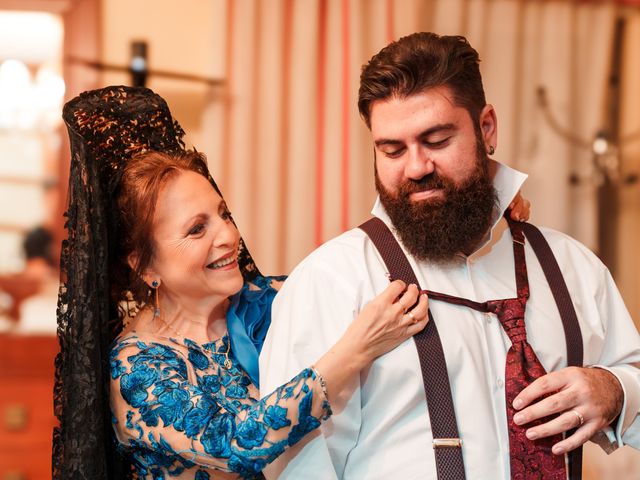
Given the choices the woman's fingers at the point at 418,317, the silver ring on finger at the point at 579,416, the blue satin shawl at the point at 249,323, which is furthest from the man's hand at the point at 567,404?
the blue satin shawl at the point at 249,323

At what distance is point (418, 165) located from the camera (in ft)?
6.06

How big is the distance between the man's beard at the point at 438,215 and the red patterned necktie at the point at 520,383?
111 millimetres

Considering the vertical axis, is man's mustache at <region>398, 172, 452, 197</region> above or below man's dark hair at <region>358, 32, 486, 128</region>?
below

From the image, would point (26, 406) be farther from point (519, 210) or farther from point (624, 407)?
point (624, 407)

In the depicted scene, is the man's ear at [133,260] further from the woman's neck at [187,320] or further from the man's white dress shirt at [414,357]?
the man's white dress shirt at [414,357]

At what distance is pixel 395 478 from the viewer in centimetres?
175

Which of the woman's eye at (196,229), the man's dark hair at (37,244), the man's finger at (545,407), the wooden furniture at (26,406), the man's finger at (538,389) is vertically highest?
the woman's eye at (196,229)

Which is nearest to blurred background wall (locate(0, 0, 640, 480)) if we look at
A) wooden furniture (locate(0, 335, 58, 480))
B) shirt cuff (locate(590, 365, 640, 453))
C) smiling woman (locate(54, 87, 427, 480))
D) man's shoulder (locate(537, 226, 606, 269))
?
wooden furniture (locate(0, 335, 58, 480))

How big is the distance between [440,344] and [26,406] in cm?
265

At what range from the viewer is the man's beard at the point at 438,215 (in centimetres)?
187

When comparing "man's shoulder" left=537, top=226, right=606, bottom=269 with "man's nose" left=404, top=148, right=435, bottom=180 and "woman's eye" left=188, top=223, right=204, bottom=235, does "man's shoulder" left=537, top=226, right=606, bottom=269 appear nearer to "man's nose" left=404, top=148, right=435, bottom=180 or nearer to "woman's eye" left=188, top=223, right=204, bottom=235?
"man's nose" left=404, top=148, right=435, bottom=180

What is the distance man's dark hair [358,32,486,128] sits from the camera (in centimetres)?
188

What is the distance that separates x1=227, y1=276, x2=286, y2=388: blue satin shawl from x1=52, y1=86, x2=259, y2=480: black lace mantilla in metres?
0.31

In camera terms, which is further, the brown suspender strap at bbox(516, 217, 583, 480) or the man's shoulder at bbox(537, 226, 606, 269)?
the man's shoulder at bbox(537, 226, 606, 269)
